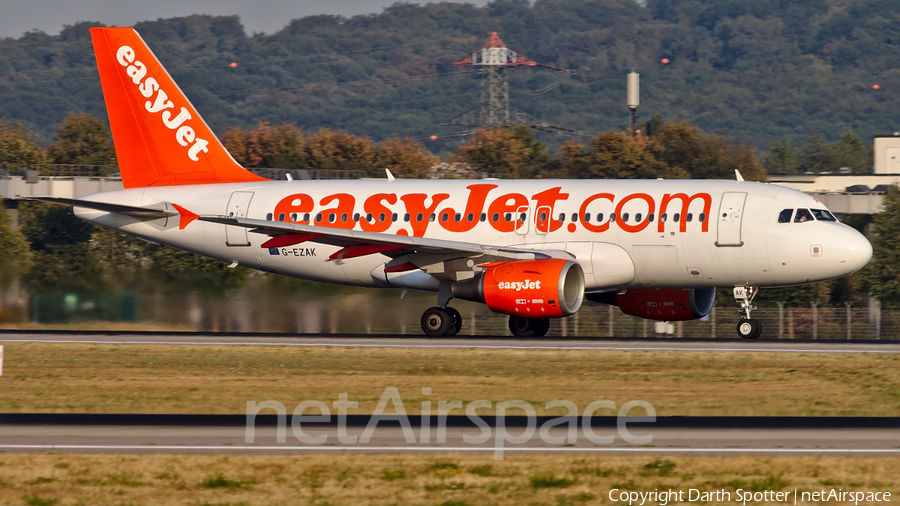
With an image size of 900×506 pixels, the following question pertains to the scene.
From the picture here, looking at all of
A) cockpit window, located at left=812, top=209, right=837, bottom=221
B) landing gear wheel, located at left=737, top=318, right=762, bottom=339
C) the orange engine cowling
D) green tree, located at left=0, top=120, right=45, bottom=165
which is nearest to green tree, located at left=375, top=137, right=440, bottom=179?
green tree, located at left=0, top=120, right=45, bottom=165

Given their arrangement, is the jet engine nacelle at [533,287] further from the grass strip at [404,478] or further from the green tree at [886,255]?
the green tree at [886,255]

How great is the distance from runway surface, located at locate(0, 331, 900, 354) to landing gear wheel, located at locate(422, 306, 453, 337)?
1.31ft

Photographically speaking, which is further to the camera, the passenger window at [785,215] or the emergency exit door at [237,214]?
the emergency exit door at [237,214]

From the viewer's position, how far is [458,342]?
94.5 ft

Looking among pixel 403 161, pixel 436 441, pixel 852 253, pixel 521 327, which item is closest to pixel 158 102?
pixel 521 327

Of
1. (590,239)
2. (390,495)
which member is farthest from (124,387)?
(590,239)

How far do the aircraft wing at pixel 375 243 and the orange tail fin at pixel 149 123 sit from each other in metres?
6.37

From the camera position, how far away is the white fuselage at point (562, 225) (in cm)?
2877

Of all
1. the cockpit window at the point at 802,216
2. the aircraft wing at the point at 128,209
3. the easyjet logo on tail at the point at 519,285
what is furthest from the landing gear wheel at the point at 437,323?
the cockpit window at the point at 802,216

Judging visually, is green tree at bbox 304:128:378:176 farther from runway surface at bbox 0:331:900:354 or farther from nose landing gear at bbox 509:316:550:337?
runway surface at bbox 0:331:900:354

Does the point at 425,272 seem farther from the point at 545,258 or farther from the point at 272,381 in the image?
the point at 272,381

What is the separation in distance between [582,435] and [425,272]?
15.6 m
